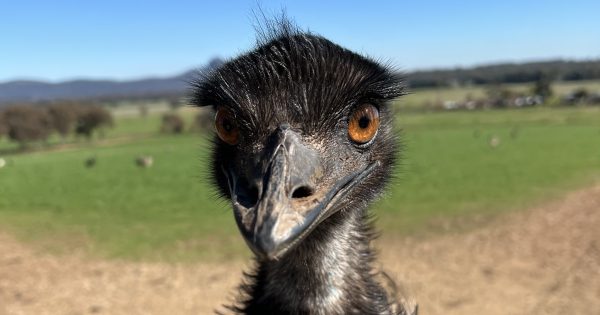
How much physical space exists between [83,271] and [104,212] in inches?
220

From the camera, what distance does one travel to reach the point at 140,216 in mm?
13117

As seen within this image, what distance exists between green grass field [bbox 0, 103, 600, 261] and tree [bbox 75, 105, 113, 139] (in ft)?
85.3

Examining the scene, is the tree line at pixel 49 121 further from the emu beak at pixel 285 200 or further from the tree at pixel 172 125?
the emu beak at pixel 285 200

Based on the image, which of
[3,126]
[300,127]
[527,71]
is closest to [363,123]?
[300,127]

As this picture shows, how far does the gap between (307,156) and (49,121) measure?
5327cm

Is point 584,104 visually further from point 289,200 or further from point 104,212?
point 289,200

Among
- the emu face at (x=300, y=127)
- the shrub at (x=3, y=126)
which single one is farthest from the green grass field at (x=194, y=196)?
the shrub at (x=3, y=126)

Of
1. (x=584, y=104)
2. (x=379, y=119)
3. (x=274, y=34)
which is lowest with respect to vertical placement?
(x=584, y=104)

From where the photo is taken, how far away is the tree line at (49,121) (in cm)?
4578

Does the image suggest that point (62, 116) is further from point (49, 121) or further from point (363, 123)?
point (363, 123)

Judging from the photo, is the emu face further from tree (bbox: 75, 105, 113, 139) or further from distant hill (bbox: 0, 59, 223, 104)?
tree (bbox: 75, 105, 113, 139)

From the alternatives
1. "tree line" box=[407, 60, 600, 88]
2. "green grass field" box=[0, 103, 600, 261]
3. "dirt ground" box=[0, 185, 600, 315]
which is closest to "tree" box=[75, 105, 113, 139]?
"green grass field" box=[0, 103, 600, 261]

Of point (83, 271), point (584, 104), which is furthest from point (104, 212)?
point (584, 104)

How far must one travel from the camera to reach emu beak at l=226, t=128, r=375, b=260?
1.54 m
